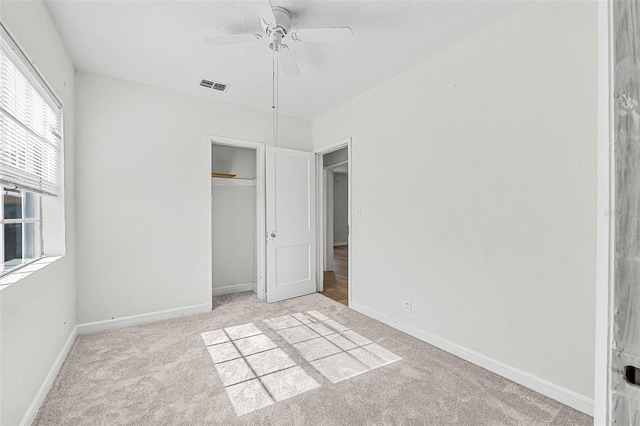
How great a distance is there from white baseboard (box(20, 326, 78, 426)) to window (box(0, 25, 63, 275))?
794 mm

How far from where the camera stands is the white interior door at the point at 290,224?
3932 mm

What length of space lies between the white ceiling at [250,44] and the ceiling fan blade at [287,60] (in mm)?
206

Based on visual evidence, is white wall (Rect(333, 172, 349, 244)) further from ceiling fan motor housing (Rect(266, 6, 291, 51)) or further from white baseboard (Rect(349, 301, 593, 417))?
ceiling fan motor housing (Rect(266, 6, 291, 51))

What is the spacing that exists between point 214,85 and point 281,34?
1.40 m

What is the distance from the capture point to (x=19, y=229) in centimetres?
192

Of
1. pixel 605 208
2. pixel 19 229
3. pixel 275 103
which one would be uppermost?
pixel 275 103

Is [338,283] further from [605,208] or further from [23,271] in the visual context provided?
[605,208]

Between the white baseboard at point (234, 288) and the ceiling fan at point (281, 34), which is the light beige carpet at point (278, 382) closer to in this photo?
the white baseboard at point (234, 288)

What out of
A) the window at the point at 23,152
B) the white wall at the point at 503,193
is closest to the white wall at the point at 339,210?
the white wall at the point at 503,193

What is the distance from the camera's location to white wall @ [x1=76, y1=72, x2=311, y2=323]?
2953 mm

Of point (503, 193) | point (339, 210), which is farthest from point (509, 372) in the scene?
point (339, 210)

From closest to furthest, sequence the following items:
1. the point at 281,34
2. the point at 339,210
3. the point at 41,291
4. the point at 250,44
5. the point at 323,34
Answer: the point at 41,291 → the point at 323,34 → the point at 281,34 → the point at 250,44 → the point at 339,210

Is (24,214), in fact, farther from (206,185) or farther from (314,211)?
(314,211)

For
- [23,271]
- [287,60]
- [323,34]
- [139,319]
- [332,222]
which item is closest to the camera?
[23,271]
